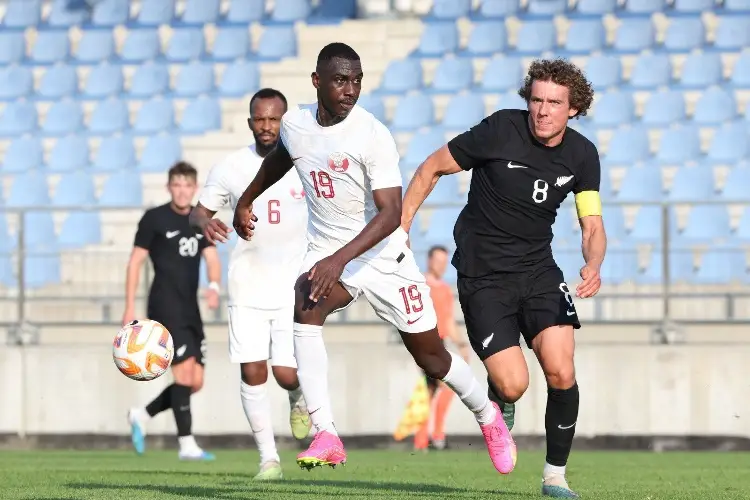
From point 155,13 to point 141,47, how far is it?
926 mm

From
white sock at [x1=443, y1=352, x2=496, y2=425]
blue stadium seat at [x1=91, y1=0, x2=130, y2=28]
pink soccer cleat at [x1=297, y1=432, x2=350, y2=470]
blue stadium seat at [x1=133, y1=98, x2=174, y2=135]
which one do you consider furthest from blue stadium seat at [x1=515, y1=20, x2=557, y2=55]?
pink soccer cleat at [x1=297, y1=432, x2=350, y2=470]

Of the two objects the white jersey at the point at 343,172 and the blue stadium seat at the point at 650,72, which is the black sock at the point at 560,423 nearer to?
the white jersey at the point at 343,172

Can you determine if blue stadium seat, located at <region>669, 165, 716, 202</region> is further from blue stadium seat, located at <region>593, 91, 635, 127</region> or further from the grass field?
the grass field

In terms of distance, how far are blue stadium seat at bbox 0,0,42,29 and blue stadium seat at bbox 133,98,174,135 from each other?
3.42m

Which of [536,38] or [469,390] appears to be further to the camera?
[536,38]

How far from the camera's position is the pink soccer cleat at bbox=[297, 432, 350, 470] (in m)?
6.52

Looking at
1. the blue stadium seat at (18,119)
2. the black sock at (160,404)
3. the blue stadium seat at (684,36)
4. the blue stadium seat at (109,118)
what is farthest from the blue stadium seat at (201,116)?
the black sock at (160,404)

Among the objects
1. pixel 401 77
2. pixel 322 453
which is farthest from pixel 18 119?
pixel 322 453

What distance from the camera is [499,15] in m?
21.0

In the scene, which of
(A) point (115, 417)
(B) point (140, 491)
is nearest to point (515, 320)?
(B) point (140, 491)

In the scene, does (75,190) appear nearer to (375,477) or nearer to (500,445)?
(375,477)

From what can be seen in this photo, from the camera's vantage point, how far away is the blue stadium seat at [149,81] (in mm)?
21484

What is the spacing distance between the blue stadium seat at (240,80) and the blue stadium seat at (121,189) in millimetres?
2202

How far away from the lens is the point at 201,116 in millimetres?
20531
